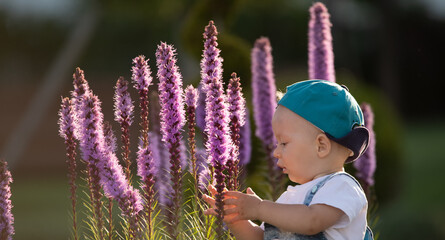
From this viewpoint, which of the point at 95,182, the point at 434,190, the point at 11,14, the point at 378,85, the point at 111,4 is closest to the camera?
the point at 95,182

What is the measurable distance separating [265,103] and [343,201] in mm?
2273

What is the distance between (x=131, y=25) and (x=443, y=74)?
1382 cm

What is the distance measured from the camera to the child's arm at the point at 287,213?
2.71 meters

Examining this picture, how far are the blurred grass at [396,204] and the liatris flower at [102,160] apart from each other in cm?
289

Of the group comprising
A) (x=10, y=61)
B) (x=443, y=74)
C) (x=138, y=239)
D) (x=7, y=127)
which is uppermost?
(x=10, y=61)

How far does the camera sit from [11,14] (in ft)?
70.7

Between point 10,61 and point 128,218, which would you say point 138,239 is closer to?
point 128,218

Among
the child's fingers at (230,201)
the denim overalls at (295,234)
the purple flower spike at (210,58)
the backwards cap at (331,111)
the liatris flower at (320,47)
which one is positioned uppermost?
the liatris flower at (320,47)

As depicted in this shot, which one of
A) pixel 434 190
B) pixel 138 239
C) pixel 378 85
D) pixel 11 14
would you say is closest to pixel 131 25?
pixel 11 14

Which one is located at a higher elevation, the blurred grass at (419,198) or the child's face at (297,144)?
the child's face at (297,144)

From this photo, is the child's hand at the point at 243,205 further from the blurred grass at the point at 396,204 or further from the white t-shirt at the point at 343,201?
the blurred grass at the point at 396,204

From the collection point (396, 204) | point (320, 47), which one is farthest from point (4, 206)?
point (396, 204)

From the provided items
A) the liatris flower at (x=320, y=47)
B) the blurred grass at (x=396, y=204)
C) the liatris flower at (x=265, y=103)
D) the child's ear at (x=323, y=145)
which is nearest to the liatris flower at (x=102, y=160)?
the child's ear at (x=323, y=145)

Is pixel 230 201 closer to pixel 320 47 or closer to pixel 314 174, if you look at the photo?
pixel 314 174
